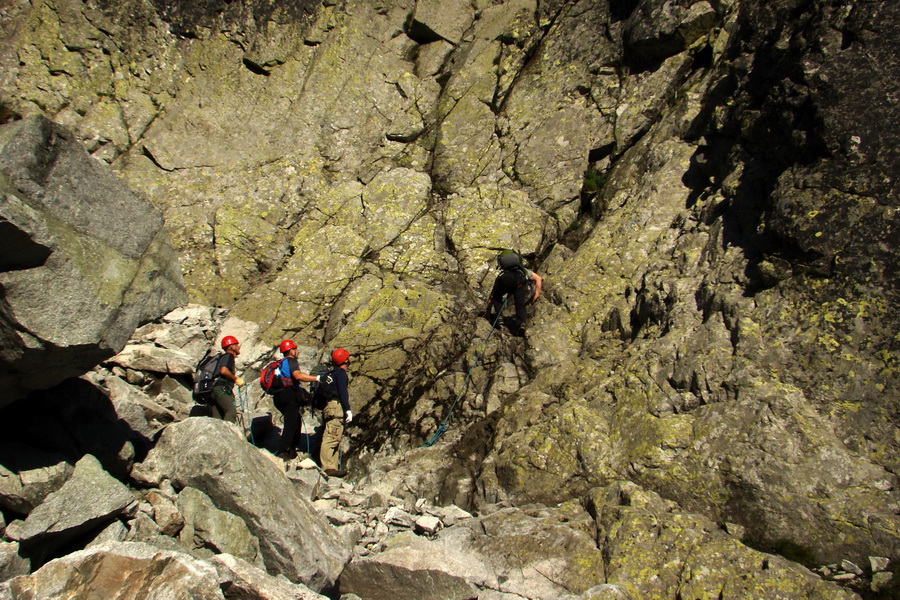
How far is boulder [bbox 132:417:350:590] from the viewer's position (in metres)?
7.23

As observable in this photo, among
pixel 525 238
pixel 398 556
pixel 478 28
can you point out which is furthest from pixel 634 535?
pixel 478 28

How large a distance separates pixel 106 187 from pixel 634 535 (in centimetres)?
813

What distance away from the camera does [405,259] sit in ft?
49.0

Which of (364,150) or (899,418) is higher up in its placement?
(364,150)

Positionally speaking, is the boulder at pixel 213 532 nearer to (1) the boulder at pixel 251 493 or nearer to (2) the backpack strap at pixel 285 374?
(1) the boulder at pixel 251 493

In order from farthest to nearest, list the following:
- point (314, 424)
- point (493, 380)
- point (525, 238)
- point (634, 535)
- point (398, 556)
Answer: point (525, 238) < point (314, 424) < point (493, 380) < point (634, 535) < point (398, 556)

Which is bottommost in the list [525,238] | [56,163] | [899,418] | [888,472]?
[56,163]

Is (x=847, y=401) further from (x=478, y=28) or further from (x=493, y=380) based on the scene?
→ (x=478, y=28)

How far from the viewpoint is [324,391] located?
37.5 ft

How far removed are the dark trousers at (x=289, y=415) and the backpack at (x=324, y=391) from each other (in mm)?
365

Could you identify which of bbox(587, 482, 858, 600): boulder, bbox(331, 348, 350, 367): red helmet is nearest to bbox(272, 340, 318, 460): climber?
bbox(331, 348, 350, 367): red helmet

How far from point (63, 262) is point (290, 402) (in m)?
5.74

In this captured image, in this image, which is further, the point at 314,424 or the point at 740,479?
the point at 314,424

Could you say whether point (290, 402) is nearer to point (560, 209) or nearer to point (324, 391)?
point (324, 391)
